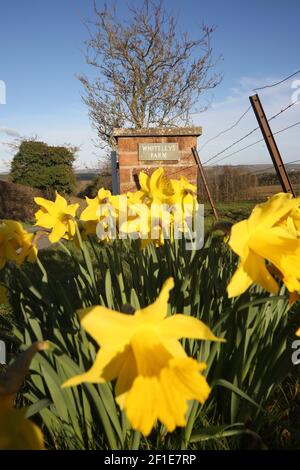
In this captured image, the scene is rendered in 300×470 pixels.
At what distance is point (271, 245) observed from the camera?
79cm

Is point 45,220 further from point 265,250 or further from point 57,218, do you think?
point 265,250

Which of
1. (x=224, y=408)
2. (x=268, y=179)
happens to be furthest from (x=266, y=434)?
(x=268, y=179)

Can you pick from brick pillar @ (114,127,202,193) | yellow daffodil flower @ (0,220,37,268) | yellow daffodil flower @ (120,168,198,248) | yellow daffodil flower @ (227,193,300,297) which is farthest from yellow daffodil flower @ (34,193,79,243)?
brick pillar @ (114,127,202,193)

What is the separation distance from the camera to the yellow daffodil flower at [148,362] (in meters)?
0.62

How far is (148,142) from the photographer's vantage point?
5.94m

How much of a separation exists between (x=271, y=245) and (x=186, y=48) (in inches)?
457

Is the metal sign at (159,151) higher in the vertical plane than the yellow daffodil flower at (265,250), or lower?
higher

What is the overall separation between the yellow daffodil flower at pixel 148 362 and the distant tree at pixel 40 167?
12.9 m

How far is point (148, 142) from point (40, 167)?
839 cm

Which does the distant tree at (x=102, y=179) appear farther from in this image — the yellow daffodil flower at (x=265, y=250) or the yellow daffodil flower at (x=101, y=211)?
the yellow daffodil flower at (x=265, y=250)

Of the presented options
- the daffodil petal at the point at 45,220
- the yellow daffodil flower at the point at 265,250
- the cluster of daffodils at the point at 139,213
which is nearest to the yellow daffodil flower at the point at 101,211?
the cluster of daffodils at the point at 139,213

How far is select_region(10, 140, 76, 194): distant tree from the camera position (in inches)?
512

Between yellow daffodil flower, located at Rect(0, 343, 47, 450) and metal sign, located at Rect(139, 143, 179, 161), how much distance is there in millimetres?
5533

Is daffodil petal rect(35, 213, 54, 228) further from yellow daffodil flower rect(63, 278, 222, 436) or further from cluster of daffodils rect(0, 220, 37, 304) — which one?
yellow daffodil flower rect(63, 278, 222, 436)
